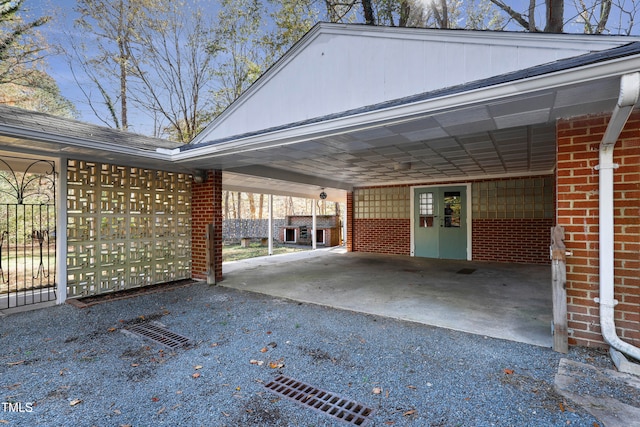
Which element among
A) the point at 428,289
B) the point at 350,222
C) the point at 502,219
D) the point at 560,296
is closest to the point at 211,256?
the point at 428,289

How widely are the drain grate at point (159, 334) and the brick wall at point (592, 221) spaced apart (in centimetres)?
383

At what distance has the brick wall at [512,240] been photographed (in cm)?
795

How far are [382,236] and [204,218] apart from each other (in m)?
6.30

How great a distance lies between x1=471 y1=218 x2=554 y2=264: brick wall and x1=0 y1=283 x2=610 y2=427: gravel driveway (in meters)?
6.21

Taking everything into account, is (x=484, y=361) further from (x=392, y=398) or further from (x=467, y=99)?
(x=467, y=99)

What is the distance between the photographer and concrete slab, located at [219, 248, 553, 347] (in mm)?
3646

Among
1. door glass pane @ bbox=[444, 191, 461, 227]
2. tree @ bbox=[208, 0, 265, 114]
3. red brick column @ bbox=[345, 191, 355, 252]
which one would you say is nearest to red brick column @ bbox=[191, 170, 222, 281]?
red brick column @ bbox=[345, 191, 355, 252]

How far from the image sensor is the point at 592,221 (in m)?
2.80

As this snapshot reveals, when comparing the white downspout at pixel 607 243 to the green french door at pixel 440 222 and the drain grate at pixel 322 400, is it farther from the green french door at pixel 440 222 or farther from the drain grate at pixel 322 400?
the green french door at pixel 440 222

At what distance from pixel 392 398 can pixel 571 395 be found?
4.05 ft

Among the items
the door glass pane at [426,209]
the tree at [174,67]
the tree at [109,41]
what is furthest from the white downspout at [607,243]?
the tree at [109,41]

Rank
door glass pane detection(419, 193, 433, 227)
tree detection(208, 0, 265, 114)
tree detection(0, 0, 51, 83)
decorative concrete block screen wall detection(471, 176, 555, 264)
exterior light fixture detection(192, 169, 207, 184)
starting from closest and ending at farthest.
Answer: exterior light fixture detection(192, 169, 207, 184) < decorative concrete block screen wall detection(471, 176, 555, 264) < tree detection(0, 0, 51, 83) < door glass pane detection(419, 193, 433, 227) < tree detection(208, 0, 265, 114)
